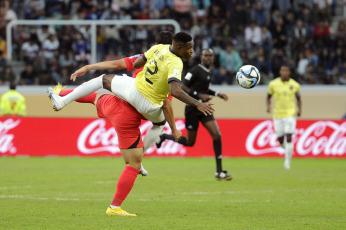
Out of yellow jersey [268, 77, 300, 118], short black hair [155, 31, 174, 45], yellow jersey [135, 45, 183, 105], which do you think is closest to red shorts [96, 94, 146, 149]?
yellow jersey [135, 45, 183, 105]

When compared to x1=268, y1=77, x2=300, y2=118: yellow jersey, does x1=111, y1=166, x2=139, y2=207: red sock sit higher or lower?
higher

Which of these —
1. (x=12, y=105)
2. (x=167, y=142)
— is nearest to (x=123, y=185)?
(x=167, y=142)

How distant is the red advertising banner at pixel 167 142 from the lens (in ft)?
71.2

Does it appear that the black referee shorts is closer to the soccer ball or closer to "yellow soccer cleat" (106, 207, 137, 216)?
the soccer ball

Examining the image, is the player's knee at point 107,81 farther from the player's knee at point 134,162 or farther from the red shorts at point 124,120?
the player's knee at point 134,162

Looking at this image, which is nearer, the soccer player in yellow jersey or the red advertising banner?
the soccer player in yellow jersey

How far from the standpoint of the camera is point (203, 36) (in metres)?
25.8

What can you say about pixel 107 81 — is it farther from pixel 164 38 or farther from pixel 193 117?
pixel 193 117

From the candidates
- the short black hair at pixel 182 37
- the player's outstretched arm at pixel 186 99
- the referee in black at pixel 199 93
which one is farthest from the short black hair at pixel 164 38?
the referee in black at pixel 199 93

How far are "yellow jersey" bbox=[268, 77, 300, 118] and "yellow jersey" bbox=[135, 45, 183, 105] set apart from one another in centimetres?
948

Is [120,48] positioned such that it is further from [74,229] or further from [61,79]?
[74,229]

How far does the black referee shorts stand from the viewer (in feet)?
50.2

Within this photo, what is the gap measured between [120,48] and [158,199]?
44.0 ft

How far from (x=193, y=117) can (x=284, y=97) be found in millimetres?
4421
